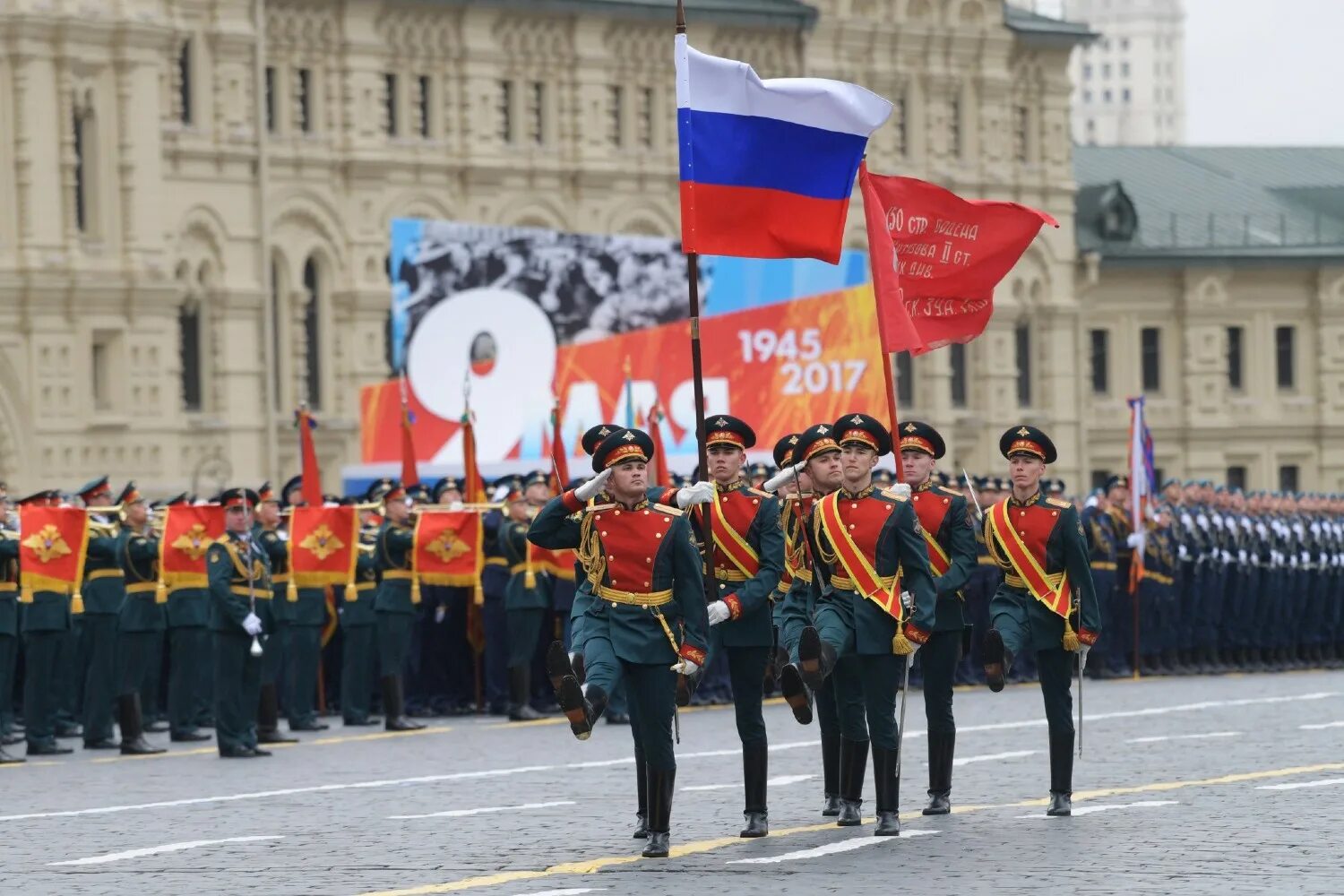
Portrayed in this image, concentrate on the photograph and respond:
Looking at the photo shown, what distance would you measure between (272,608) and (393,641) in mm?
1052

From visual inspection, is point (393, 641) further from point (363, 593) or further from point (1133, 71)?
point (1133, 71)

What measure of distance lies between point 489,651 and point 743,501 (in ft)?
33.8

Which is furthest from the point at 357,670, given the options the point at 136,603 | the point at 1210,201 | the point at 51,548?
the point at 1210,201

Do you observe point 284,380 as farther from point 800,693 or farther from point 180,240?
point 800,693

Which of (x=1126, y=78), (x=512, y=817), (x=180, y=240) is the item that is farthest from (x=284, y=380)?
(x=1126, y=78)

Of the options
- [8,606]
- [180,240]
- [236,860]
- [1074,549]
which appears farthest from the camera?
[180,240]

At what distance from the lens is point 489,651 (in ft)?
82.7

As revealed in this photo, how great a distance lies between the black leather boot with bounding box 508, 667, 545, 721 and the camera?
24.4 meters

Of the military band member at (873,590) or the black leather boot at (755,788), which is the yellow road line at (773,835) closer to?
the black leather boot at (755,788)

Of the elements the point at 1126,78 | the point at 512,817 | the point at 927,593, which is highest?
the point at 1126,78

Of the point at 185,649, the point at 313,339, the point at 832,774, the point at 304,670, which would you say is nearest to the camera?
the point at 832,774

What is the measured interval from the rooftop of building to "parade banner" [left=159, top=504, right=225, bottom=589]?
4101cm

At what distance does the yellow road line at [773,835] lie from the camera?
13.2 metres

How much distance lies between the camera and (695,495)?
1402 cm
